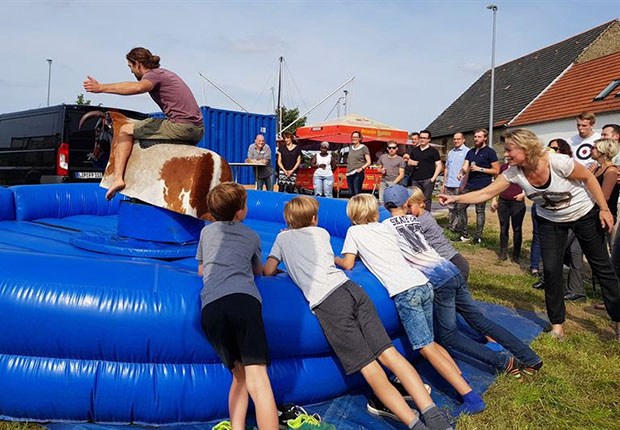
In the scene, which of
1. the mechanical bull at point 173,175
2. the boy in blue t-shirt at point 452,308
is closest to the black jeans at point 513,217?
the boy in blue t-shirt at point 452,308

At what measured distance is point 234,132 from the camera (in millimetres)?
12234

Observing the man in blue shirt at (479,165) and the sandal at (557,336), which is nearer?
the sandal at (557,336)

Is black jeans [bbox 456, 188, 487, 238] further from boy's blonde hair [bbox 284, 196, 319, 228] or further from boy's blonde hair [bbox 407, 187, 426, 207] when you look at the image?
→ boy's blonde hair [bbox 284, 196, 319, 228]

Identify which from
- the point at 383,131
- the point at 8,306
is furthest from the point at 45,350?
the point at 383,131

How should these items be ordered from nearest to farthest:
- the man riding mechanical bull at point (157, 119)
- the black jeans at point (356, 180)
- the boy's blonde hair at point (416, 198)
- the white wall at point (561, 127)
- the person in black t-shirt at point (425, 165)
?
the boy's blonde hair at point (416, 198) → the man riding mechanical bull at point (157, 119) → the person in black t-shirt at point (425, 165) → the black jeans at point (356, 180) → the white wall at point (561, 127)

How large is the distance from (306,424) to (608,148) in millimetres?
3471

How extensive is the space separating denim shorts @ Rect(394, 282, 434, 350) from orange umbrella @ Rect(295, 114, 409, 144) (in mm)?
12503

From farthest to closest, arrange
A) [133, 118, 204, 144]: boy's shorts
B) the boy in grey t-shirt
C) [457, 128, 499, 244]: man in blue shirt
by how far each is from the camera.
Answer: [457, 128, 499, 244]: man in blue shirt, [133, 118, 204, 144]: boy's shorts, the boy in grey t-shirt

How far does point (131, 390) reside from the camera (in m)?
2.46

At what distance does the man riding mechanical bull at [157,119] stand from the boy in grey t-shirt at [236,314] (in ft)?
4.59

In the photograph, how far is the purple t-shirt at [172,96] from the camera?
3.60 metres

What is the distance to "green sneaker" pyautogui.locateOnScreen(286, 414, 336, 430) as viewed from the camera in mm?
2396

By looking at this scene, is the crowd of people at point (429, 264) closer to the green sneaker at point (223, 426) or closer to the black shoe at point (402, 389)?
the black shoe at point (402, 389)

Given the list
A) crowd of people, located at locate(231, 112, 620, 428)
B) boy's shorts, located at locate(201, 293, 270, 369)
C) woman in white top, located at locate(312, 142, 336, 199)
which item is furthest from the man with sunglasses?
boy's shorts, located at locate(201, 293, 270, 369)
